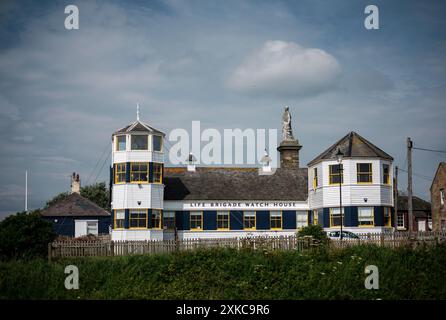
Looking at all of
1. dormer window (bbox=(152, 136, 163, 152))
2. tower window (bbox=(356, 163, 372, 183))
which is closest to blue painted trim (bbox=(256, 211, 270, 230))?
tower window (bbox=(356, 163, 372, 183))

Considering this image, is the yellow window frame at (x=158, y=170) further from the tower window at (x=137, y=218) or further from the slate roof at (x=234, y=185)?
the slate roof at (x=234, y=185)

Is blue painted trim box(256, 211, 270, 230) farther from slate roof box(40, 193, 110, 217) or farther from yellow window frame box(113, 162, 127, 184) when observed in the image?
slate roof box(40, 193, 110, 217)

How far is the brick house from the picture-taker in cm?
5556

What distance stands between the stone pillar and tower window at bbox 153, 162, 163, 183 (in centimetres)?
1470

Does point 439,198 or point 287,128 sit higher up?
Result: point 287,128

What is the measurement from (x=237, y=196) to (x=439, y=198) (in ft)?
71.8

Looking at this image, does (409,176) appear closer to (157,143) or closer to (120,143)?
(157,143)

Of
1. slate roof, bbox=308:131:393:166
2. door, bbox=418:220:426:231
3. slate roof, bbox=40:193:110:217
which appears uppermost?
slate roof, bbox=308:131:393:166

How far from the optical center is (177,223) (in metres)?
45.6

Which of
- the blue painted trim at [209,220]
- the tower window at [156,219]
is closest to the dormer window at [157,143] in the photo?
the tower window at [156,219]

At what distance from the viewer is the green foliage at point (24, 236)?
26562 millimetres

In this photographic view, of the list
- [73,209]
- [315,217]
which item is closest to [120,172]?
[73,209]

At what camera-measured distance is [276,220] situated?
153ft

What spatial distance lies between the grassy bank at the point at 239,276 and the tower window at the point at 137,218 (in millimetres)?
17504
